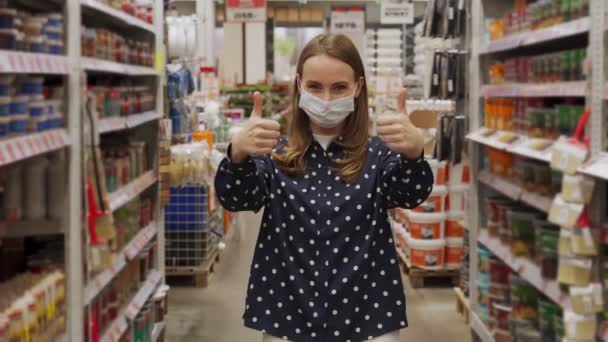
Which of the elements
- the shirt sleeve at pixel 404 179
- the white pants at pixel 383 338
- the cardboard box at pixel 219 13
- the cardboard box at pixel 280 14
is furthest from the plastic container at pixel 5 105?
the cardboard box at pixel 219 13

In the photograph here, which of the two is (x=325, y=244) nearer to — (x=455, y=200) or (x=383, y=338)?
(x=383, y=338)

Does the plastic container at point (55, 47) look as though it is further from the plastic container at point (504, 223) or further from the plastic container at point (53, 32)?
the plastic container at point (504, 223)

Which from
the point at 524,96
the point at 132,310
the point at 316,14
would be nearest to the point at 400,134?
Result: the point at 524,96

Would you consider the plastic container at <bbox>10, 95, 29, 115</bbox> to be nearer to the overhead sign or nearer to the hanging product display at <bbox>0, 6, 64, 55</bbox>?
the hanging product display at <bbox>0, 6, 64, 55</bbox>

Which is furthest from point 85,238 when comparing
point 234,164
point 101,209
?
point 234,164

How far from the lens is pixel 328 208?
247 cm

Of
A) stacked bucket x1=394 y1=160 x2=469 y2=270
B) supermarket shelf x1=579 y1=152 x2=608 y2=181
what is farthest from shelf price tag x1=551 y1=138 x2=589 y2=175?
stacked bucket x1=394 y1=160 x2=469 y2=270

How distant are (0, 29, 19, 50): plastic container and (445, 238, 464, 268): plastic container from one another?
15.9 ft

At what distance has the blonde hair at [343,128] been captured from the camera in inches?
97.3

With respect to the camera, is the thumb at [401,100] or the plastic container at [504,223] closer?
the thumb at [401,100]

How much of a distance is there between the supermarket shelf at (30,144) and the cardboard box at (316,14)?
17.3m

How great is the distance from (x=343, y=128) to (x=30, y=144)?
96 cm

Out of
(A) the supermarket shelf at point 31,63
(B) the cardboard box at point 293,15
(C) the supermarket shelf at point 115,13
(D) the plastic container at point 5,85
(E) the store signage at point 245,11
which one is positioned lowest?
(D) the plastic container at point 5,85

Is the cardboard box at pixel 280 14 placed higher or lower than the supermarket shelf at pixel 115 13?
higher
